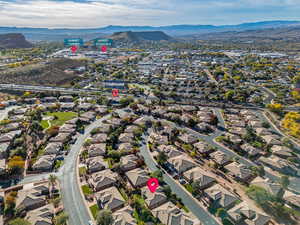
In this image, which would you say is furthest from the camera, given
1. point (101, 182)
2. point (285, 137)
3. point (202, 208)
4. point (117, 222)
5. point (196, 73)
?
point (196, 73)

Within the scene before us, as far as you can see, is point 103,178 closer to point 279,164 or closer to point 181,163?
point 181,163

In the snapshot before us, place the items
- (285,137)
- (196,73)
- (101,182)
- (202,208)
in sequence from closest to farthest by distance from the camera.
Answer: (202,208) < (101,182) < (285,137) < (196,73)

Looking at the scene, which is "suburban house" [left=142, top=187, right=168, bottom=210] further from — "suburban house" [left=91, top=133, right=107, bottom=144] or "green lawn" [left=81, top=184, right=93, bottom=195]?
"suburban house" [left=91, top=133, right=107, bottom=144]

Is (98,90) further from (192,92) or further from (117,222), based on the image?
(117,222)

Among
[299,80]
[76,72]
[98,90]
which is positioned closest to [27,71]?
[76,72]

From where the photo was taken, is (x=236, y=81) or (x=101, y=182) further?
(x=236, y=81)

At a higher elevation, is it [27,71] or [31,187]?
[27,71]

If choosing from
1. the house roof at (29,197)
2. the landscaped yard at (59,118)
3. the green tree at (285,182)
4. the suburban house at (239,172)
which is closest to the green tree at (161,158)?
the suburban house at (239,172)
